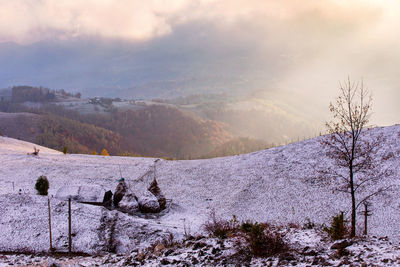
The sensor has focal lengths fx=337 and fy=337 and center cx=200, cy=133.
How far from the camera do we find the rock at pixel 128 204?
74.1 ft

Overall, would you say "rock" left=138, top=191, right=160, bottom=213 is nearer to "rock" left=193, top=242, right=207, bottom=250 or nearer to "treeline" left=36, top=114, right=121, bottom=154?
"rock" left=193, top=242, right=207, bottom=250

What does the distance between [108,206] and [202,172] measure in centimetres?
1116

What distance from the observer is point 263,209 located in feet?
77.4

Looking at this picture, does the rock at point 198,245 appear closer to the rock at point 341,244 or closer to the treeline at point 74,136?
the rock at point 341,244

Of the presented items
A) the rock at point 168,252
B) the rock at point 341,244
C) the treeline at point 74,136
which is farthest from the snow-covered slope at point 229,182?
the treeline at point 74,136

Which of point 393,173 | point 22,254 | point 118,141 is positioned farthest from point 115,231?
point 118,141

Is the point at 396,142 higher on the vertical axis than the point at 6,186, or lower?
higher

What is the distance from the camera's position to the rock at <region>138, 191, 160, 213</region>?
2316cm

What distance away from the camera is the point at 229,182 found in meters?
29.2

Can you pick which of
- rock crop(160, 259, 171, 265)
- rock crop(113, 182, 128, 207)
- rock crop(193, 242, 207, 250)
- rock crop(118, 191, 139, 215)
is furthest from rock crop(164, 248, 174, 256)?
rock crop(113, 182, 128, 207)

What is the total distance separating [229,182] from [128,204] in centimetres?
975

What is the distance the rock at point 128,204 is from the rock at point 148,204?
377 mm

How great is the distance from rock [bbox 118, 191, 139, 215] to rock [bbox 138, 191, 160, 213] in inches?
14.8

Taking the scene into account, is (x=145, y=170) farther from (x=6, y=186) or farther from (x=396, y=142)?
(x=396, y=142)
